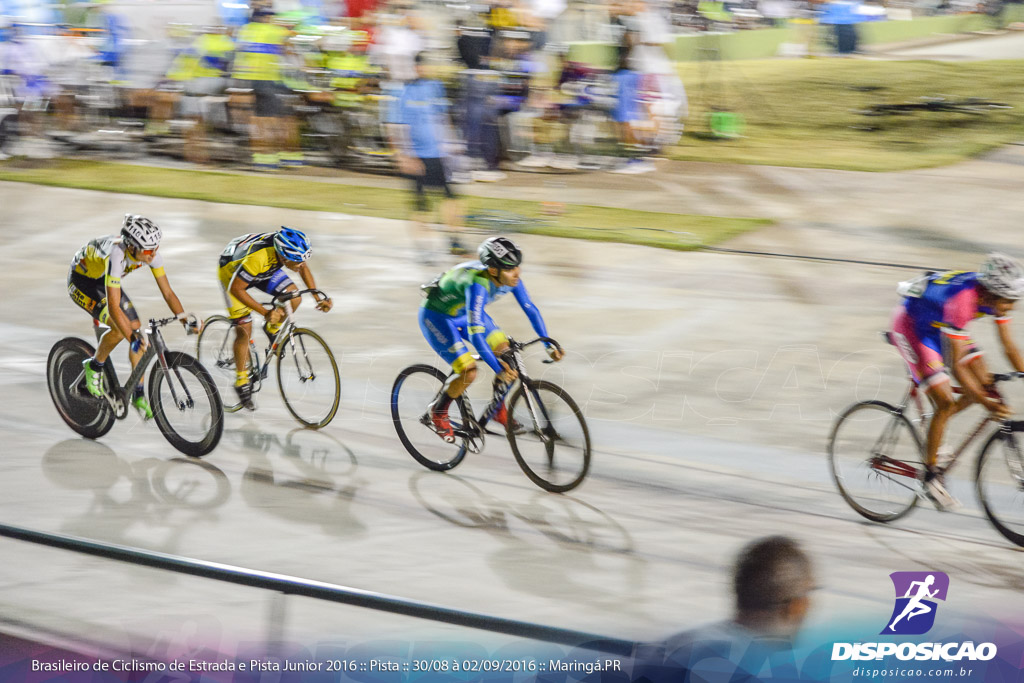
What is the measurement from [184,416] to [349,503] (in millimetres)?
1307

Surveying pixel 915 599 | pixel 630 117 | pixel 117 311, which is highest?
pixel 630 117

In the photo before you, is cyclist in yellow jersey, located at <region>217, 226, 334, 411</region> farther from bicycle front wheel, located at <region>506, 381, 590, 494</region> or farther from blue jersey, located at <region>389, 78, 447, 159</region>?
blue jersey, located at <region>389, 78, 447, 159</region>

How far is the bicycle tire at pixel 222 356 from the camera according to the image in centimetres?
739

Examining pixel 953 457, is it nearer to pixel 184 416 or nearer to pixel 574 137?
pixel 184 416

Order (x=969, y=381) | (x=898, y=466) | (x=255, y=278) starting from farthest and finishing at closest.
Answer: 1. (x=255, y=278)
2. (x=898, y=466)
3. (x=969, y=381)

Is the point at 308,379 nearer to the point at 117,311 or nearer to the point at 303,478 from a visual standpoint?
the point at 303,478

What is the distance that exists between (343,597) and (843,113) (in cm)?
1654

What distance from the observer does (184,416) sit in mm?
6773

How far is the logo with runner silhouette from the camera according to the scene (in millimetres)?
4898

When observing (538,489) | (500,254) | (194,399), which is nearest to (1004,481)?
(538,489)

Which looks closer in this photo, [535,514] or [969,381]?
[969,381]

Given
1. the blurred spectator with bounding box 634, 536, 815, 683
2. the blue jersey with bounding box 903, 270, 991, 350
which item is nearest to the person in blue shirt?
the blue jersey with bounding box 903, 270, 991, 350

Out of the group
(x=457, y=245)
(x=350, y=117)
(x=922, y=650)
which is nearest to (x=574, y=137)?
(x=350, y=117)

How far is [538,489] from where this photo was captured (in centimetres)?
644
